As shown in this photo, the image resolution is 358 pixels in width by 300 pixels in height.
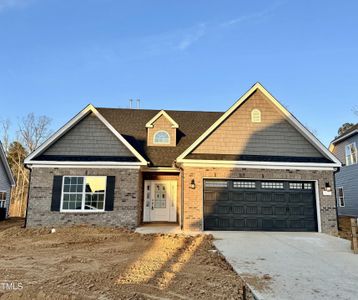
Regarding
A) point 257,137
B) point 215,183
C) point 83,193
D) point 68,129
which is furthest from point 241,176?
point 68,129

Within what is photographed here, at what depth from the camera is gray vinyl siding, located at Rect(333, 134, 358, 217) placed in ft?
56.7

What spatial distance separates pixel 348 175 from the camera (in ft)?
59.4

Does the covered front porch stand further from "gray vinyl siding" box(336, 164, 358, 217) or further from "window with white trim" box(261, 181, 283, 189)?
"gray vinyl siding" box(336, 164, 358, 217)

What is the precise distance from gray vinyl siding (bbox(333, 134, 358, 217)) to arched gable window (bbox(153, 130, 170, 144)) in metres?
13.1

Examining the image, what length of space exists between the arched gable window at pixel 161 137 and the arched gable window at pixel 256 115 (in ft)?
16.0

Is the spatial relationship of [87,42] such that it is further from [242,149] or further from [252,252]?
[252,252]

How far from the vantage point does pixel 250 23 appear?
43.3 ft

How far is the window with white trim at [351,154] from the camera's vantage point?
57.4 feet

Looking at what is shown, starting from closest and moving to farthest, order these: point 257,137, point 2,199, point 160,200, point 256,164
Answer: point 256,164 < point 257,137 < point 160,200 < point 2,199

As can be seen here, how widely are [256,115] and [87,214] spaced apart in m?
9.17

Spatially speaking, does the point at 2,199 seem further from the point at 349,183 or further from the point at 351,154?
the point at 351,154

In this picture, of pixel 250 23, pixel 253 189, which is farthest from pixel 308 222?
pixel 250 23

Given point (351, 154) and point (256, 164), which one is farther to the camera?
point (351, 154)

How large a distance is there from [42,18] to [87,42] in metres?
2.35
